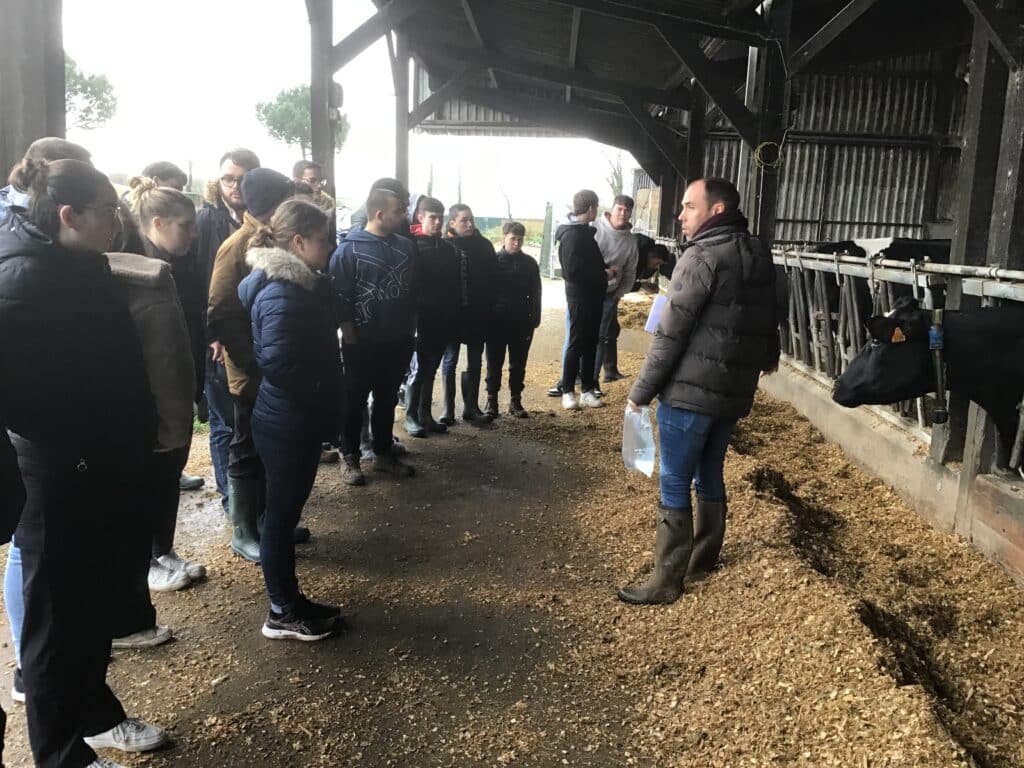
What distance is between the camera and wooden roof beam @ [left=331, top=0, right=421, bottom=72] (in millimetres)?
6742

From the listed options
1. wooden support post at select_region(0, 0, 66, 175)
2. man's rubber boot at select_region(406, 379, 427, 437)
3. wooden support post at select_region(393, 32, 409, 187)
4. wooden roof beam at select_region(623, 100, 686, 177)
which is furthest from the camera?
wooden roof beam at select_region(623, 100, 686, 177)

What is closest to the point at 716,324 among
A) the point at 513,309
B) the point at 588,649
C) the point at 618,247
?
the point at 588,649

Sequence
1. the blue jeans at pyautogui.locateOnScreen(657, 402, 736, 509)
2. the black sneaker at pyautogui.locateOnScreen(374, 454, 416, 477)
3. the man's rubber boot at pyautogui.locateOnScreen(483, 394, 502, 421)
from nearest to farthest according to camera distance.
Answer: the blue jeans at pyautogui.locateOnScreen(657, 402, 736, 509)
the black sneaker at pyautogui.locateOnScreen(374, 454, 416, 477)
the man's rubber boot at pyautogui.locateOnScreen(483, 394, 502, 421)

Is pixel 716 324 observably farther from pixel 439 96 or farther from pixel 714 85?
pixel 439 96

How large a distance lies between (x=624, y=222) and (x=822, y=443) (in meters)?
2.76

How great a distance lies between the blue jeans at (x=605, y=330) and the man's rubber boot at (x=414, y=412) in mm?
2005

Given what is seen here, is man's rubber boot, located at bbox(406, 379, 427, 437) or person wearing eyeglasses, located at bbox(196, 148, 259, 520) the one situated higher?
person wearing eyeglasses, located at bbox(196, 148, 259, 520)

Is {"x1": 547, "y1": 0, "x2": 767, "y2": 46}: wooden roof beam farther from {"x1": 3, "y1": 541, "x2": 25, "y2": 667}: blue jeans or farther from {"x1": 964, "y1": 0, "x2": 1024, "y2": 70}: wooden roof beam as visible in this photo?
{"x1": 3, "y1": 541, "x2": 25, "y2": 667}: blue jeans

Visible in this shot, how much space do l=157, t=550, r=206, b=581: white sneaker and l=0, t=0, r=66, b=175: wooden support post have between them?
176 centimetres

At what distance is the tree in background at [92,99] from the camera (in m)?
40.2

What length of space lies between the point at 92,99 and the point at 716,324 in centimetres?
4607

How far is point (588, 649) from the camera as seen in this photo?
10.1 feet

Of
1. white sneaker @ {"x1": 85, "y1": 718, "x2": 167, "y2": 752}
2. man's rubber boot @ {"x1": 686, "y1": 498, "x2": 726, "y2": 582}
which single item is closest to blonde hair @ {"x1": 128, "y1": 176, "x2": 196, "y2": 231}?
white sneaker @ {"x1": 85, "y1": 718, "x2": 167, "y2": 752}

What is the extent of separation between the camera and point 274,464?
295 cm
